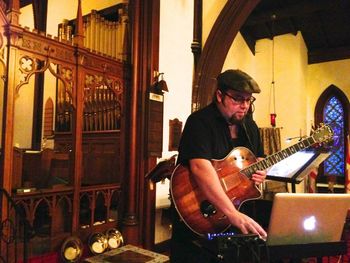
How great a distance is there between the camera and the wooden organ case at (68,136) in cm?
294

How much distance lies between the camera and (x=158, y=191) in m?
4.21

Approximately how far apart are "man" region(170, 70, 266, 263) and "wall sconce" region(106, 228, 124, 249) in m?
1.83

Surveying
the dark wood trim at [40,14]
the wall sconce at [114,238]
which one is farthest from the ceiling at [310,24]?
the wall sconce at [114,238]

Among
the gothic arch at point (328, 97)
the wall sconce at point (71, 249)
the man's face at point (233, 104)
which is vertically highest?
the gothic arch at point (328, 97)

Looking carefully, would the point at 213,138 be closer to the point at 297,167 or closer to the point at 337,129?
the point at 297,167

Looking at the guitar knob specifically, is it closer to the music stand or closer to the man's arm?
the man's arm

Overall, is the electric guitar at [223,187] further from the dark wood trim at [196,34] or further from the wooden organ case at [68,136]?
the dark wood trim at [196,34]

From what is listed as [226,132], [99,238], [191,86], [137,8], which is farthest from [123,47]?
[226,132]

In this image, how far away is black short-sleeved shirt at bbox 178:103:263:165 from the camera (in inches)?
72.0

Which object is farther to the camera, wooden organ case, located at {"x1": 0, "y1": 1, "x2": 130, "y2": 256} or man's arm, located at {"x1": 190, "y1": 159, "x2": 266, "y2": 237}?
wooden organ case, located at {"x1": 0, "y1": 1, "x2": 130, "y2": 256}

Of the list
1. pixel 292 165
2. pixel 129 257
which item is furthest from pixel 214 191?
pixel 292 165

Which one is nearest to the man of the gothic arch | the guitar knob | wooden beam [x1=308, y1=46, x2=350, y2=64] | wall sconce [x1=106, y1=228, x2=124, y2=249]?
the guitar knob

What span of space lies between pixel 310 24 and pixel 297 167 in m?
5.46

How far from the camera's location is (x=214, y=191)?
1.71 m
